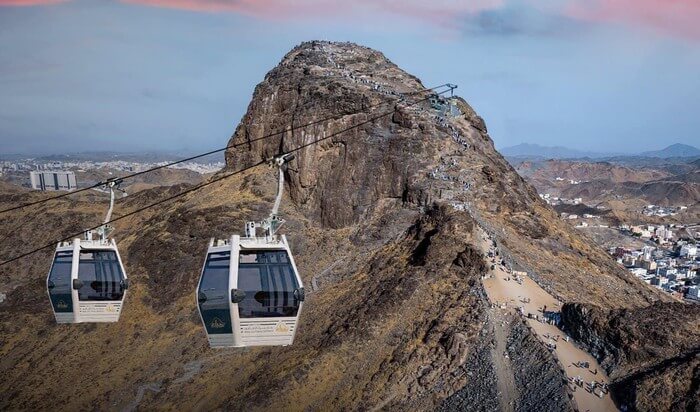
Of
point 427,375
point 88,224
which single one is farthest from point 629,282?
point 88,224

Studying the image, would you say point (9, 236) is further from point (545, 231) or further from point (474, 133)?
point (545, 231)

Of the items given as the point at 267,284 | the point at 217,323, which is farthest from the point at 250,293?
the point at 217,323

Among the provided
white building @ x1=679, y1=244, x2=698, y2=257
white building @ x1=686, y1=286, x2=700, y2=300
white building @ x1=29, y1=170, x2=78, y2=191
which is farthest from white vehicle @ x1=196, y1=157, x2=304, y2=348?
white building @ x1=29, y1=170, x2=78, y2=191

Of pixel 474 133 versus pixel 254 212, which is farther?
pixel 474 133

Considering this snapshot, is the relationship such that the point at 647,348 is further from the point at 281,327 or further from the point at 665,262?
the point at 665,262

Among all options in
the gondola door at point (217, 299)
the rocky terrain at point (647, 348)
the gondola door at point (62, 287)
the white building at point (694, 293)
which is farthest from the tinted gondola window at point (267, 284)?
the white building at point (694, 293)

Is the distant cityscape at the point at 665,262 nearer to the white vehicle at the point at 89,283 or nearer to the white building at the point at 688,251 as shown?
the white building at the point at 688,251

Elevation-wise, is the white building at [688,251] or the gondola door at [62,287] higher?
the gondola door at [62,287]
